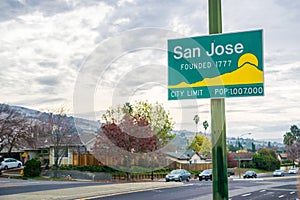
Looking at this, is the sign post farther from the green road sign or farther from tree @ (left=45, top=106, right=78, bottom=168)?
tree @ (left=45, top=106, right=78, bottom=168)

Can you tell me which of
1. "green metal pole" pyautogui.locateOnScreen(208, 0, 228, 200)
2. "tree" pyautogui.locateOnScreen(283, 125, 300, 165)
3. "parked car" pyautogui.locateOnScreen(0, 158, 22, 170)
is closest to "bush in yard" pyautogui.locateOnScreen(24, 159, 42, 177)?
"parked car" pyautogui.locateOnScreen(0, 158, 22, 170)

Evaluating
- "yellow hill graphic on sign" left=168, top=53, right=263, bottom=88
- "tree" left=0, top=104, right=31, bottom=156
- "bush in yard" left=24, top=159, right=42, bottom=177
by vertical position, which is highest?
"tree" left=0, top=104, right=31, bottom=156

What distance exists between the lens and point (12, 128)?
48.1m

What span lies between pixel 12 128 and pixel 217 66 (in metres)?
45.5

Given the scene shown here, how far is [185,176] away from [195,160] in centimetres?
1917

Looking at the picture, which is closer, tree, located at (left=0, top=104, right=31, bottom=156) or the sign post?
the sign post

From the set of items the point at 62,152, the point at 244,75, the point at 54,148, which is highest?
the point at 244,75

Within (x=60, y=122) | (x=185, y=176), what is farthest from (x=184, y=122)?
(x=60, y=122)

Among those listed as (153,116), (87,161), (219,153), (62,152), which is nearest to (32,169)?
(62,152)

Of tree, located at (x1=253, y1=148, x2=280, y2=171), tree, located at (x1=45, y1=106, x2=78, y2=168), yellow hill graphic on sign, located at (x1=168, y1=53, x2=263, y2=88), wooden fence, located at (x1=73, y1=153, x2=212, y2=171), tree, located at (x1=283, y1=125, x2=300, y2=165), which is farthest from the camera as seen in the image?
tree, located at (x1=283, y1=125, x2=300, y2=165)

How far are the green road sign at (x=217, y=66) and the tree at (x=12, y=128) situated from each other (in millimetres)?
42916

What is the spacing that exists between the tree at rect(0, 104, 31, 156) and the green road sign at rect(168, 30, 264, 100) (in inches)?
1690

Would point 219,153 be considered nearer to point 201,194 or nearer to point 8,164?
point 201,194

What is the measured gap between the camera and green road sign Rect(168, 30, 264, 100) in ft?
17.9
